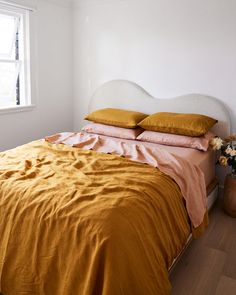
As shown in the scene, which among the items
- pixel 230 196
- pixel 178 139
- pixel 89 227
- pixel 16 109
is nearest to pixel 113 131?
pixel 178 139

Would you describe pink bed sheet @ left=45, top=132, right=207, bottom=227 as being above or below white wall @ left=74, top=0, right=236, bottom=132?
below

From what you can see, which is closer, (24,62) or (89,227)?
(89,227)

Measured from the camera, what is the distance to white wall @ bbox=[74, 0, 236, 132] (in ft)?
9.74

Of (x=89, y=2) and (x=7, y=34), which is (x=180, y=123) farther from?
(x=7, y=34)

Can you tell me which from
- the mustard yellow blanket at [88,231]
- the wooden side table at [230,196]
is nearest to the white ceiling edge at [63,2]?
the mustard yellow blanket at [88,231]

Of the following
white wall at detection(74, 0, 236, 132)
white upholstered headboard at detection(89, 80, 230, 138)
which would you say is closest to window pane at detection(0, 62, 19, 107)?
white wall at detection(74, 0, 236, 132)

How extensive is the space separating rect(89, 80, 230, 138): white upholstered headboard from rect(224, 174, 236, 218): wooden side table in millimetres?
502

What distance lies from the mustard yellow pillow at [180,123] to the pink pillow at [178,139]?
0.04 metres

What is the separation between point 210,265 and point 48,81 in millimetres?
2827

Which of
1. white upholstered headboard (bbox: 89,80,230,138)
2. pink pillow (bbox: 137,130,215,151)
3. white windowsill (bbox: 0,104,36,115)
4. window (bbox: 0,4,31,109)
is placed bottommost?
pink pillow (bbox: 137,130,215,151)

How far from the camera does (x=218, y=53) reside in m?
2.99

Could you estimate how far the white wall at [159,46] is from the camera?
2.97 metres

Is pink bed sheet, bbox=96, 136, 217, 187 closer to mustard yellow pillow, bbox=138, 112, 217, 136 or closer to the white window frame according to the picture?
mustard yellow pillow, bbox=138, 112, 217, 136

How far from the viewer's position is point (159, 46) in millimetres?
3314
